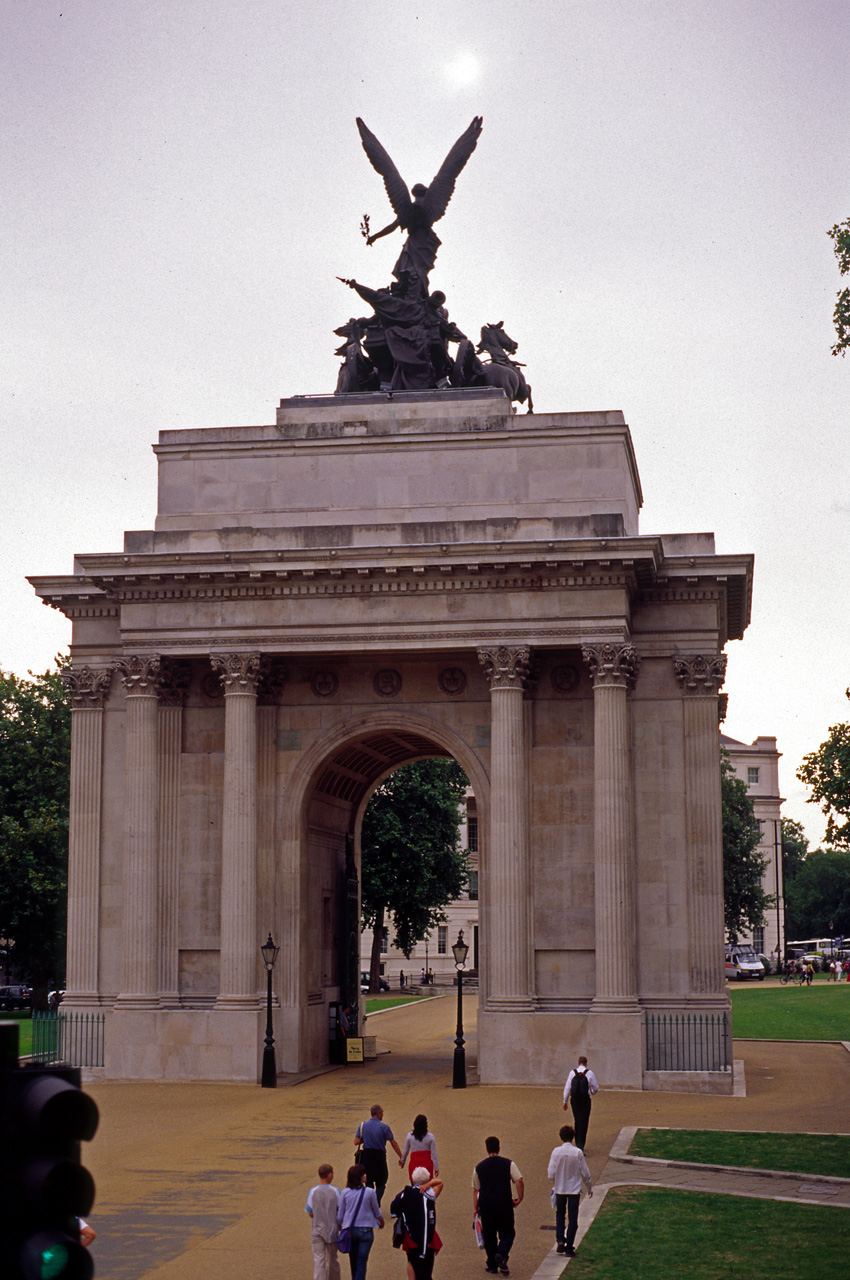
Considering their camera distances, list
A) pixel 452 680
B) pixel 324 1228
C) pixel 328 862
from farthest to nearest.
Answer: pixel 328 862 < pixel 452 680 < pixel 324 1228

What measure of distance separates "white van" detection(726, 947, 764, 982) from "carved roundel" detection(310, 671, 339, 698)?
218ft

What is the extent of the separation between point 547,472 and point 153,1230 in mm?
24388

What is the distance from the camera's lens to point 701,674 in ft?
131

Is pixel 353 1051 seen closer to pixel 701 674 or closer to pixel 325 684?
pixel 325 684

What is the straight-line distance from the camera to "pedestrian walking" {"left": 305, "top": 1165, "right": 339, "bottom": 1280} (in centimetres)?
1585

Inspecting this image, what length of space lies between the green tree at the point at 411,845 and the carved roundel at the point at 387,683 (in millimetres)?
35379

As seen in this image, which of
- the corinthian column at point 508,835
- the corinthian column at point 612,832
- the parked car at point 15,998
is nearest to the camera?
the corinthian column at point 612,832

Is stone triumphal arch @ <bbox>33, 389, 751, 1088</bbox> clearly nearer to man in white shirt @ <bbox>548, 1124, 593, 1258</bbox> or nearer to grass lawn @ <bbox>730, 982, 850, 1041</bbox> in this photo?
grass lawn @ <bbox>730, 982, 850, 1041</bbox>

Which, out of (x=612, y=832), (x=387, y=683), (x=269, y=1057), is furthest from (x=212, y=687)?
(x=612, y=832)

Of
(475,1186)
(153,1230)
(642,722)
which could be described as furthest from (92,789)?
(475,1186)

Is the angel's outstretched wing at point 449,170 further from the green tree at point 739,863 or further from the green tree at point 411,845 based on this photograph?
the green tree at point 739,863

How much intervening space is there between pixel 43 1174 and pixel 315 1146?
2303 centimetres

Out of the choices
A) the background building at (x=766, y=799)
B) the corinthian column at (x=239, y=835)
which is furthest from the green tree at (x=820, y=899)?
A: the corinthian column at (x=239, y=835)

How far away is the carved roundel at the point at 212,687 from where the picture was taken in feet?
134
